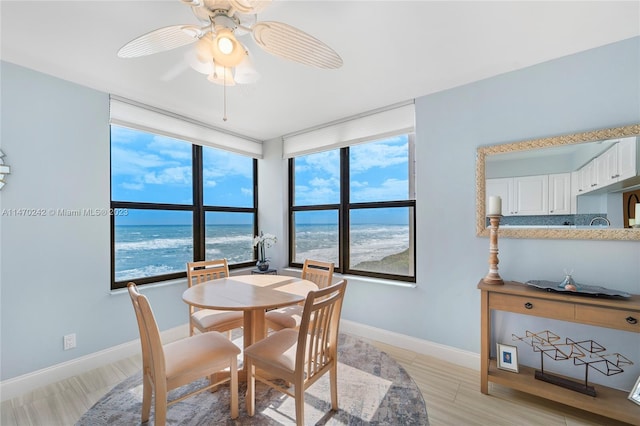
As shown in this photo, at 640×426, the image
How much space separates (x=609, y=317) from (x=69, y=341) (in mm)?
3849

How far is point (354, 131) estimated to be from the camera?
311 centimetres

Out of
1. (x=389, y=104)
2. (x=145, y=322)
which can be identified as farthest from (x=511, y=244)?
(x=145, y=322)

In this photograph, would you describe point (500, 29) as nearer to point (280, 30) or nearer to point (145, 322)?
point (280, 30)

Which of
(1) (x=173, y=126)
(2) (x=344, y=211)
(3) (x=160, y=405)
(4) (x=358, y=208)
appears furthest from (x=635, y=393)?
(1) (x=173, y=126)

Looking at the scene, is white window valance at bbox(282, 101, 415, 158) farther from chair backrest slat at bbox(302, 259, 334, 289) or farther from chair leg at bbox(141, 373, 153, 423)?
chair leg at bbox(141, 373, 153, 423)

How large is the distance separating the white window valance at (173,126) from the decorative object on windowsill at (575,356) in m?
3.66

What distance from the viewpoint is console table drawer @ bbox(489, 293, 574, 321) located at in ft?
5.69

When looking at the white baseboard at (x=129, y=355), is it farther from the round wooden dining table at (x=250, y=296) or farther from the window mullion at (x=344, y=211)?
the round wooden dining table at (x=250, y=296)

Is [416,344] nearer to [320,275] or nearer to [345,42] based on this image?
[320,275]

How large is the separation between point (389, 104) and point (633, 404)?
111 inches

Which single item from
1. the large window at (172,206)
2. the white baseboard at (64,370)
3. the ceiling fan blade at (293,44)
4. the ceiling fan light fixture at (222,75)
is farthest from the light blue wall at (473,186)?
the white baseboard at (64,370)

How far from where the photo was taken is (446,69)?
2166 mm

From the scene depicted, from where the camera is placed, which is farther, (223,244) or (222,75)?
(223,244)

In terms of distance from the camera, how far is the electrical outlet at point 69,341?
86.7 inches
